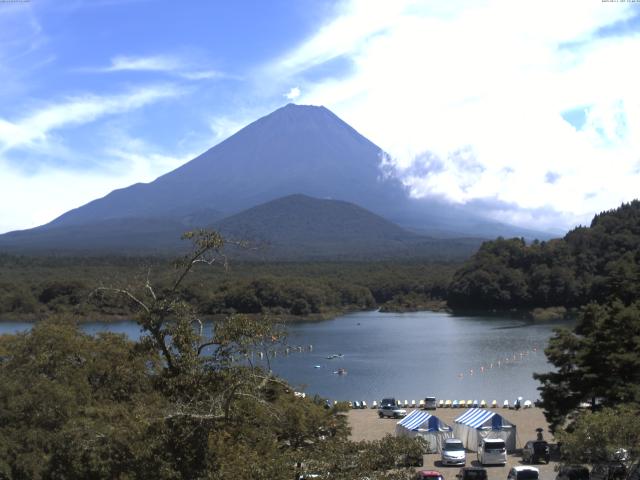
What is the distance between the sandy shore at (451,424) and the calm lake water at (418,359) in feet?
12.6

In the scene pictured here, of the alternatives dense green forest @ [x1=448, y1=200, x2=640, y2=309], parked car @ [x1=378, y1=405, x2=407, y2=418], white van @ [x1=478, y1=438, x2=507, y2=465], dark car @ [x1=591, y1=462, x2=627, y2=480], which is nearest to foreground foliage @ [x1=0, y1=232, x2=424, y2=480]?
dark car @ [x1=591, y1=462, x2=627, y2=480]

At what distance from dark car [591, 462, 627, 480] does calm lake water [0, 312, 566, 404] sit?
13579 mm

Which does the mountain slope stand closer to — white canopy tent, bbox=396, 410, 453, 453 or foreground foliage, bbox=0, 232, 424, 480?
white canopy tent, bbox=396, 410, 453, 453

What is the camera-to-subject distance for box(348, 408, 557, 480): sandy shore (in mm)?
13836

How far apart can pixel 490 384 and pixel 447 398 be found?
282 centimetres

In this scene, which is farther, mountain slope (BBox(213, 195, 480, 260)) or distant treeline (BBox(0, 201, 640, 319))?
mountain slope (BBox(213, 195, 480, 260))

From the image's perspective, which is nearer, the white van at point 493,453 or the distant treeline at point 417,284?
the white van at point 493,453

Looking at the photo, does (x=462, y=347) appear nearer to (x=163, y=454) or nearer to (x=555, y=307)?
(x=555, y=307)

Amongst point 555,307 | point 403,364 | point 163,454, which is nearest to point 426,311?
point 555,307

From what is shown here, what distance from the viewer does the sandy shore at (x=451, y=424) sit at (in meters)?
13.8

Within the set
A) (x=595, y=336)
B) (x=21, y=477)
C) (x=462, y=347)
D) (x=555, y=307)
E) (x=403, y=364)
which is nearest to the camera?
(x=21, y=477)

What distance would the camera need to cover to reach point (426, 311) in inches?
2504

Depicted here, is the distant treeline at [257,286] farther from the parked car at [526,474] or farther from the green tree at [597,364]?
the parked car at [526,474]

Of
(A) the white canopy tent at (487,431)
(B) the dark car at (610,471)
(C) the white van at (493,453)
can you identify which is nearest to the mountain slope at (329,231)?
(A) the white canopy tent at (487,431)
